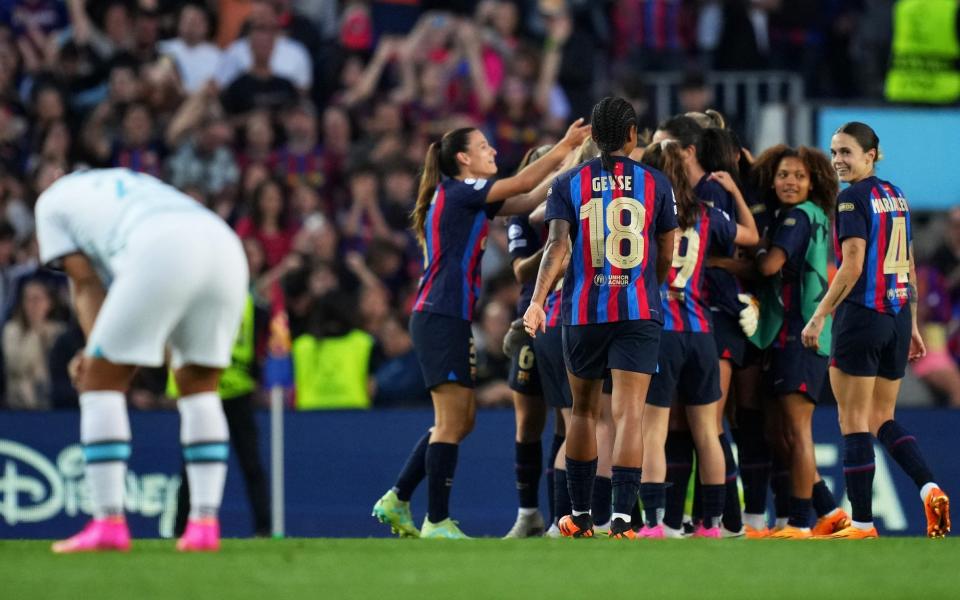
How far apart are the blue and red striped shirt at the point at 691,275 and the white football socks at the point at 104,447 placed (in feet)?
11.2

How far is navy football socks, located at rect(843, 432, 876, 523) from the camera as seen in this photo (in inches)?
378

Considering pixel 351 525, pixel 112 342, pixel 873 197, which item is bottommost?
pixel 351 525

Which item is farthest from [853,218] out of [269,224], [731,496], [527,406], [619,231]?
[269,224]

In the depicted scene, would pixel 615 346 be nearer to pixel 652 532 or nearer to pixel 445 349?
pixel 652 532

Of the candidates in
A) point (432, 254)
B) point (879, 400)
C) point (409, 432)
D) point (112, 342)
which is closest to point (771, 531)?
point (879, 400)

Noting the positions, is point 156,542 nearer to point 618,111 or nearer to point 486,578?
point 486,578

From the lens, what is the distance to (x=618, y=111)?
29.1ft

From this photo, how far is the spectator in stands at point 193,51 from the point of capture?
17.8m

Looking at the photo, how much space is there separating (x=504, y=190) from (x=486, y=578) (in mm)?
3573

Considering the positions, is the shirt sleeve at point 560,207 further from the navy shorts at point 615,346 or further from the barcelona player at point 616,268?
the navy shorts at point 615,346

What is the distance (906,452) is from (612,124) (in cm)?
253

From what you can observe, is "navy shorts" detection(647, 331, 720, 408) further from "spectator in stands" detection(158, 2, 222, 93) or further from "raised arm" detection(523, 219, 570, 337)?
"spectator in stands" detection(158, 2, 222, 93)

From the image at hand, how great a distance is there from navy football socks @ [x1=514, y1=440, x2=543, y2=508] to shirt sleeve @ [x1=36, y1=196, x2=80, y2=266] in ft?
12.2

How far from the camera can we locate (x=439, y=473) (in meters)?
10.0
